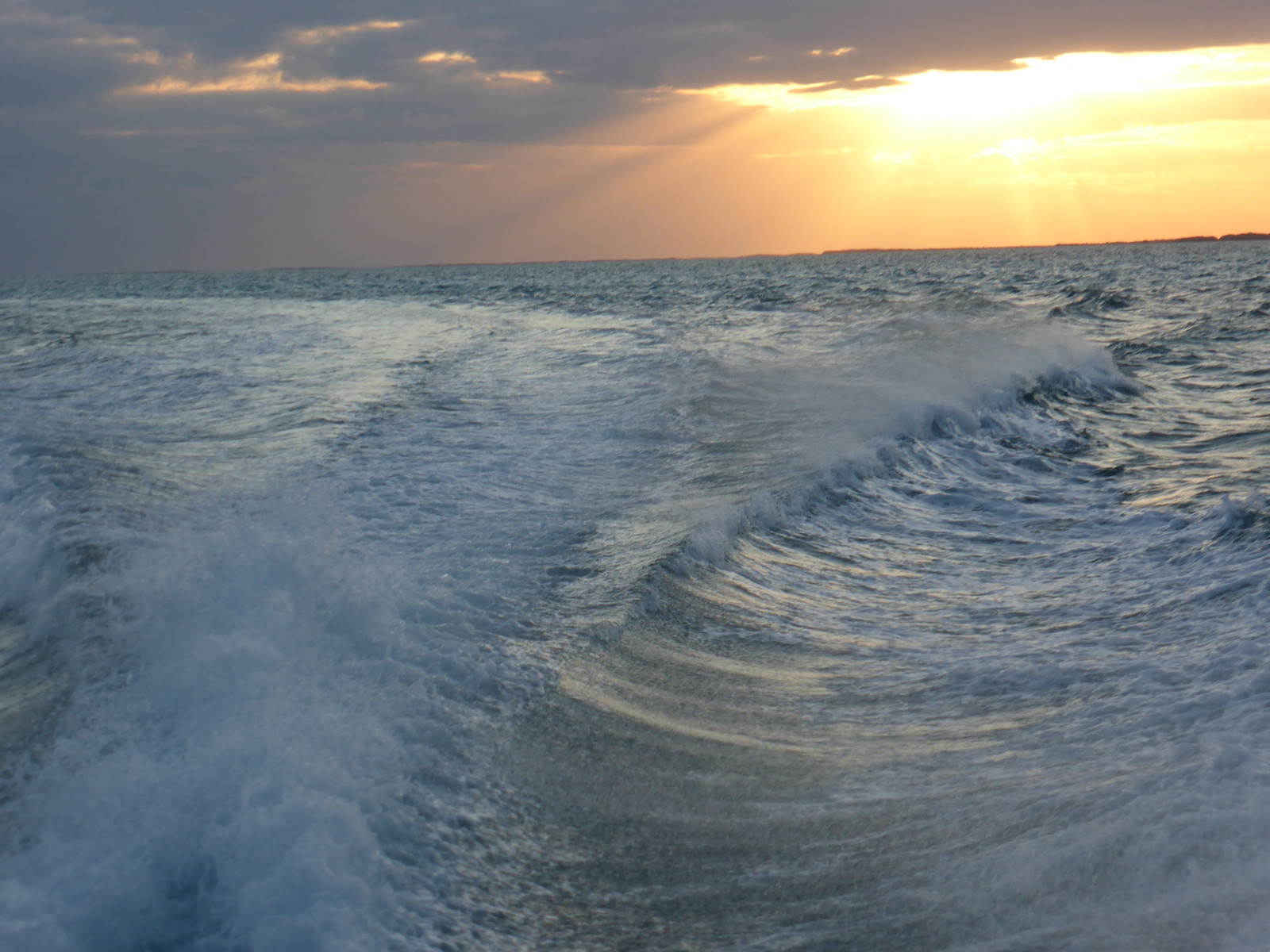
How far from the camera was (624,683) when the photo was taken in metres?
4.00

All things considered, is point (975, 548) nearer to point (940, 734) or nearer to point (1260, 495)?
point (1260, 495)

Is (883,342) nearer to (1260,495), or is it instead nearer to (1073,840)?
(1260,495)

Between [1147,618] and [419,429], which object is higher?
[419,429]

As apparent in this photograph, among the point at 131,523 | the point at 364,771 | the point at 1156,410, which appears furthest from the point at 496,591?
the point at 1156,410

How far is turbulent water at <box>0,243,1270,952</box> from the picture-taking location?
256 centimetres

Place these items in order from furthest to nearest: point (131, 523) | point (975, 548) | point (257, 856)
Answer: point (975, 548) → point (131, 523) → point (257, 856)

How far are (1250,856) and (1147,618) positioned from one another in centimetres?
212

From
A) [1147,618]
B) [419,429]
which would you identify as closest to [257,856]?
[1147,618]

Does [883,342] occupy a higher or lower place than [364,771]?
higher

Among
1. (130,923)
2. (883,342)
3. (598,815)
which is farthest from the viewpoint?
(883,342)

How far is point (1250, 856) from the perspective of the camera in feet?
8.41

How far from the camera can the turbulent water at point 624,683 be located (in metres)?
2.56

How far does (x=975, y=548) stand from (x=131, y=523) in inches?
197

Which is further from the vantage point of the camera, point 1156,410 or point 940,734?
point 1156,410
